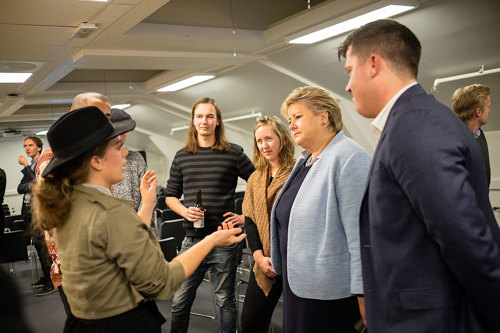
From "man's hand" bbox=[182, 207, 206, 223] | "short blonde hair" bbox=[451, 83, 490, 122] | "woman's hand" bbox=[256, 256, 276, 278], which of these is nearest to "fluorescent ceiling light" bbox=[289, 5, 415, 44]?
"short blonde hair" bbox=[451, 83, 490, 122]

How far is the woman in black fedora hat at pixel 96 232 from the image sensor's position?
4.53ft

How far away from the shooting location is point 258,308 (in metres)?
2.56

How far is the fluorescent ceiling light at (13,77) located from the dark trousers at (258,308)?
537 cm

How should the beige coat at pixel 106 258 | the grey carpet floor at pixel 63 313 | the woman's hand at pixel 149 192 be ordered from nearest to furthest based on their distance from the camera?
the beige coat at pixel 106 258, the woman's hand at pixel 149 192, the grey carpet floor at pixel 63 313

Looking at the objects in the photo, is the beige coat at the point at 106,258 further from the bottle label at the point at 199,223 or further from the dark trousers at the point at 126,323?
the bottle label at the point at 199,223

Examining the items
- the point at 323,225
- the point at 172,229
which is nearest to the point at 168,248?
the point at 172,229

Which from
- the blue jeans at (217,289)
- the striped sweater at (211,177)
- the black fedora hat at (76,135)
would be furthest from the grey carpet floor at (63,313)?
the black fedora hat at (76,135)

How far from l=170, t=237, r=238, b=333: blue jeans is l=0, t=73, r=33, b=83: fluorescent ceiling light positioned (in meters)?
4.76

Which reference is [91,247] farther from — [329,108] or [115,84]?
[115,84]

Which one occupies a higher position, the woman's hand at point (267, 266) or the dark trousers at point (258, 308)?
the woman's hand at point (267, 266)

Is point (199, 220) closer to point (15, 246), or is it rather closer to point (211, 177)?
point (211, 177)

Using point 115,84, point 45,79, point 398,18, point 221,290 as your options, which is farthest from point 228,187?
point 115,84

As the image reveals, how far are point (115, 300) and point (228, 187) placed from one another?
5.30 feet

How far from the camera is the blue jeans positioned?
2.85m
